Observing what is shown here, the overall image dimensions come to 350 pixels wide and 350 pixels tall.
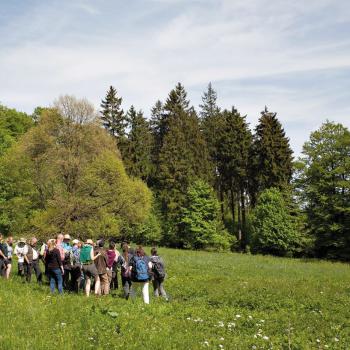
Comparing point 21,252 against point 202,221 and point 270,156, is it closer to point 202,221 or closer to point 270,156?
point 202,221

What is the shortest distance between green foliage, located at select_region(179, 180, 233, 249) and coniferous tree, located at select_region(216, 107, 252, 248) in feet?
19.8

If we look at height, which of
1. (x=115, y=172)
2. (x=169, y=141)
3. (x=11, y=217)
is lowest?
(x=11, y=217)

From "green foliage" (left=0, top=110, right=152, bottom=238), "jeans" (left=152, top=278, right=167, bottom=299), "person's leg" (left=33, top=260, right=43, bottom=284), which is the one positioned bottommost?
"jeans" (left=152, top=278, right=167, bottom=299)

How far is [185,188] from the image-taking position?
5978 cm

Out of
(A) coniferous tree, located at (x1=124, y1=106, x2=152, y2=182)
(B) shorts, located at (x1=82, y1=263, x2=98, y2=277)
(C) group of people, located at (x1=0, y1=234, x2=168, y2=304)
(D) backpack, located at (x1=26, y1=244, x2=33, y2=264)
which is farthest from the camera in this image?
(A) coniferous tree, located at (x1=124, y1=106, x2=152, y2=182)

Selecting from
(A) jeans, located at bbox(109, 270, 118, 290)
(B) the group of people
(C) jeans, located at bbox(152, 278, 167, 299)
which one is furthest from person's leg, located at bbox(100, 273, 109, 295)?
(C) jeans, located at bbox(152, 278, 167, 299)

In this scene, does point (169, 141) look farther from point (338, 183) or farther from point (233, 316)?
point (233, 316)

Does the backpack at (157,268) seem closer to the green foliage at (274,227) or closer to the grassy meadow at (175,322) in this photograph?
the grassy meadow at (175,322)

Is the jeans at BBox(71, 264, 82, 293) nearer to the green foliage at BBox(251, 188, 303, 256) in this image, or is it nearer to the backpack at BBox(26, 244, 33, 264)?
the backpack at BBox(26, 244, 33, 264)

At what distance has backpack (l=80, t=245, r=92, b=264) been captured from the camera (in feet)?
50.3

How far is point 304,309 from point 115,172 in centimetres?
2694

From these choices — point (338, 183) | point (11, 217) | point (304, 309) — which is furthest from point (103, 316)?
point (338, 183)

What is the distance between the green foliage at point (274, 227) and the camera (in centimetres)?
5034

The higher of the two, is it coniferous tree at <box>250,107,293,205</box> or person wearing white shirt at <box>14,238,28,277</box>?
coniferous tree at <box>250,107,293,205</box>
